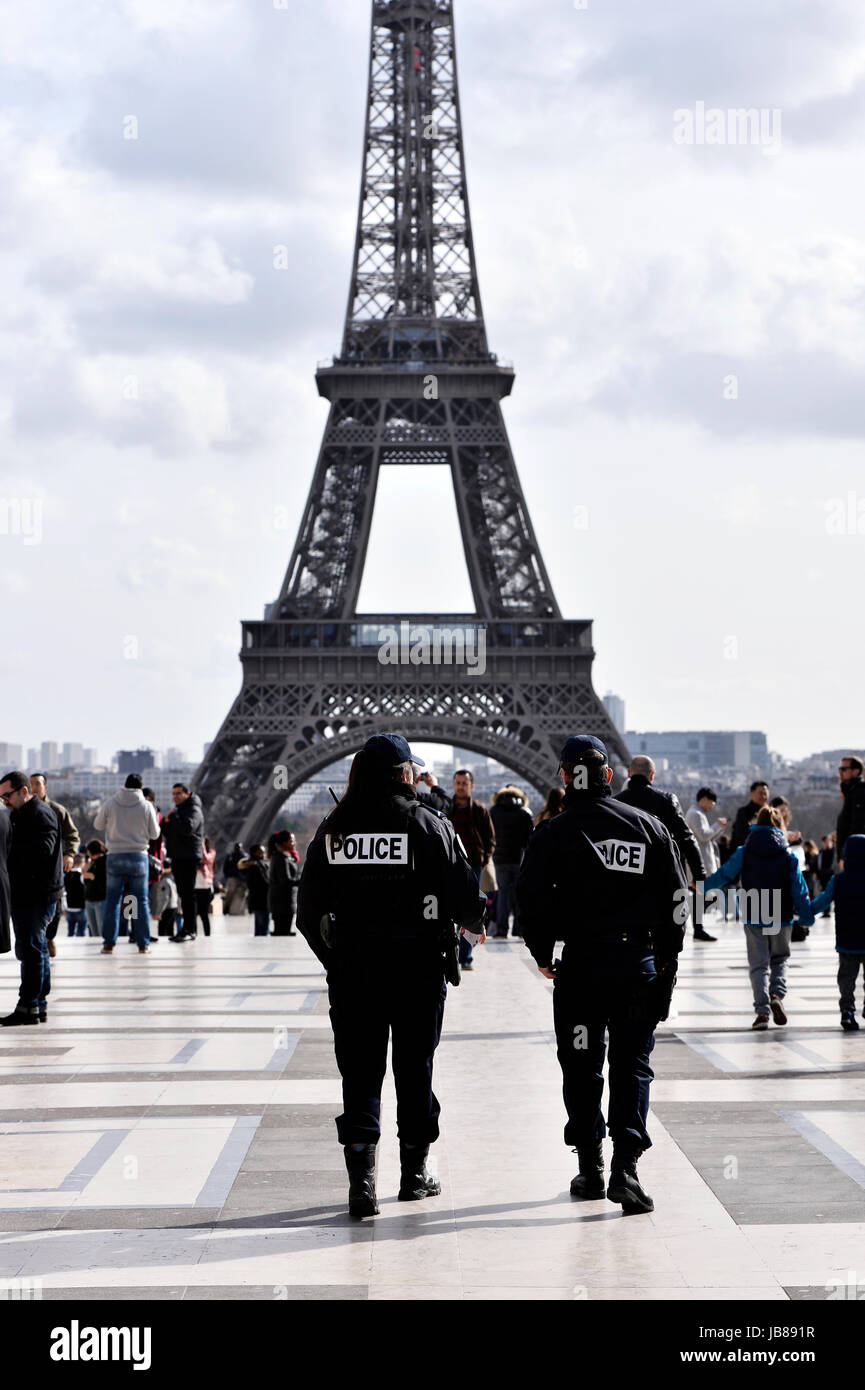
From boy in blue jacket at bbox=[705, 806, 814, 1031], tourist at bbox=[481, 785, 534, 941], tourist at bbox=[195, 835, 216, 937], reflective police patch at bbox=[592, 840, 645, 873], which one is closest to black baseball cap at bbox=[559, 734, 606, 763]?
reflective police patch at bbox=[592, 840, 645, 873]

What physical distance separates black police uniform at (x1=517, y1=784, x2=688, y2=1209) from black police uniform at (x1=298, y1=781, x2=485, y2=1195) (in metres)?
0.34

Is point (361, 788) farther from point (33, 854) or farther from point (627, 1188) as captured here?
point (33, 854)

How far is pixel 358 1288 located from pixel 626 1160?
5.09 ft

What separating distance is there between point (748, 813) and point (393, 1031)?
38.0ft

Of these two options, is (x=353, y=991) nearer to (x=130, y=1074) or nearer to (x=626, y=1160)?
(x=626, y=1160)

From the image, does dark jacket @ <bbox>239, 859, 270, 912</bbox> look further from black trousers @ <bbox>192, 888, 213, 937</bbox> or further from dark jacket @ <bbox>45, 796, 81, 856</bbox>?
dark jacket @ <bbox>45, 796, 81, 856</bbox>

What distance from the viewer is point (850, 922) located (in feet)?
39.4

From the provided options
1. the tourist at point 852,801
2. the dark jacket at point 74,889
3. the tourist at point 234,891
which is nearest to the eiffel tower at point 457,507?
the tourist at point 234,891

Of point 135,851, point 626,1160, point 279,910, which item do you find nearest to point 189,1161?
point 626,1160

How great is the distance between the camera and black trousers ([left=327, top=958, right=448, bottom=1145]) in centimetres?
709

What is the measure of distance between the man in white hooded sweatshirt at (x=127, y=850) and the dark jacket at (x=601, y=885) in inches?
409

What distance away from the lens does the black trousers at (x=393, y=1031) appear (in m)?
7.09

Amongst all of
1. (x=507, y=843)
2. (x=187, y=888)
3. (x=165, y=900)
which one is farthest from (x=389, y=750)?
(x=165, y=900)
